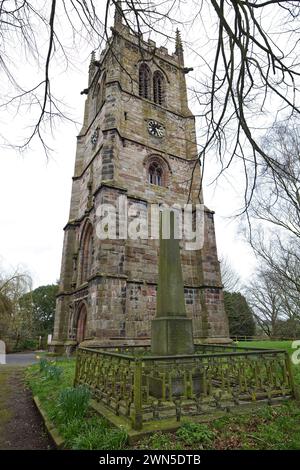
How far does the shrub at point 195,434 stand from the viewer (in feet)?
10.7

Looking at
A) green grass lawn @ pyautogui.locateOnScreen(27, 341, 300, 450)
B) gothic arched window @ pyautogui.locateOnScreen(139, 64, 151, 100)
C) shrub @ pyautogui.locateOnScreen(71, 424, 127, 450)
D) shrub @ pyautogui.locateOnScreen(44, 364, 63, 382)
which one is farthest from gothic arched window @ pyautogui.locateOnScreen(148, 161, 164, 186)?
shrub @ pyautogui.locateOnScreen(71, 424, 127, 450)

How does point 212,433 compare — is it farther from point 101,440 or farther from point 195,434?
point 101,440

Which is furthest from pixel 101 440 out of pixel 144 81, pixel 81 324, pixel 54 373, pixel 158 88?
pixel 158 88

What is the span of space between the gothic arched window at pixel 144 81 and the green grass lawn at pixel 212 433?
18838 mm

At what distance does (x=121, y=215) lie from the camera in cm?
1258

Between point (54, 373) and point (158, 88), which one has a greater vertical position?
point (158, 88)

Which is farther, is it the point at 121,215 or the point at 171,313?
the point at 121,215

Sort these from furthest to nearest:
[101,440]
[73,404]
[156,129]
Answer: [156,129] → [73,404] → [101,440]

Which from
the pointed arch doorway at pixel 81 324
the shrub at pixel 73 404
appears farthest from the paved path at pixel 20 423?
the pointed arch doorway at pixel 81 324

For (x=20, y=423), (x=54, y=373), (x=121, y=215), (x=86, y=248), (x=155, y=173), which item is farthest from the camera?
(x=155, y=173)

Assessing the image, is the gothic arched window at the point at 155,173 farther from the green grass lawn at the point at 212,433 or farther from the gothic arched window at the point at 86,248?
the green grass lawn at the point at 212,433

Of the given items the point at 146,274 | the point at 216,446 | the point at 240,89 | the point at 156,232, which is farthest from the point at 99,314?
the point at 240,89

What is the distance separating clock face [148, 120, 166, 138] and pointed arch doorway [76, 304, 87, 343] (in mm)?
11085

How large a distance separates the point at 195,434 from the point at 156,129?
16.7m
